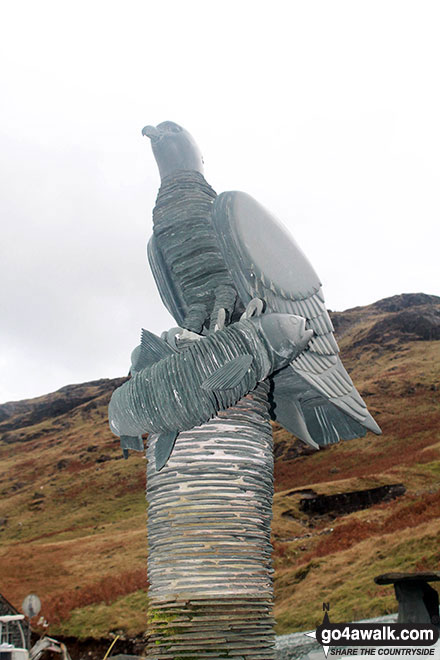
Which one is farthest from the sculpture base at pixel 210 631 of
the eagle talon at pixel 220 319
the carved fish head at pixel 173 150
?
the carved fish head at pixel 173 150

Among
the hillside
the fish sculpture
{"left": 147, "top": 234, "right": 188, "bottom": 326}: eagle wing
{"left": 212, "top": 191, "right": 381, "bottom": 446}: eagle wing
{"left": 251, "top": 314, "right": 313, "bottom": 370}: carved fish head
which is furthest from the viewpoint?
the hillside

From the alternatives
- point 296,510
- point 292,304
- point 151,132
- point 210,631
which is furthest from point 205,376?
point 296,510

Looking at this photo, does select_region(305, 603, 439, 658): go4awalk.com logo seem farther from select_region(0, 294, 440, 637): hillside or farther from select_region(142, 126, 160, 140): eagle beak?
select_region(0, 294, 440, 637): hillside

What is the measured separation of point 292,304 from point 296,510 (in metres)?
29.8

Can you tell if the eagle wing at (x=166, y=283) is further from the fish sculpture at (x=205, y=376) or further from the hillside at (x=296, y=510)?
the hillside at (x=296, y=510)

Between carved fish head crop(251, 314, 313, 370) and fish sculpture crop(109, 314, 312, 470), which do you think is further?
carved fish head crop(251, 314, 313, 370)

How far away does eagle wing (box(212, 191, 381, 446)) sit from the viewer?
3.86 m

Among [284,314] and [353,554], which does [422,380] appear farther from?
[284,314]

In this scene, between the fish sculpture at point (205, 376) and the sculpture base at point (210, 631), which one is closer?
the sculpture base at point (210, 631)

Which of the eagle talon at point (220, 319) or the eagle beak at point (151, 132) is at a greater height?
the eagle beak at point (151, 132)

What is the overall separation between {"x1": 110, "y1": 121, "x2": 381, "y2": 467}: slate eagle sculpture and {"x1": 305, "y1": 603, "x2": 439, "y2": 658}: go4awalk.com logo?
1.23 metres

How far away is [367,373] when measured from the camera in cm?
6538

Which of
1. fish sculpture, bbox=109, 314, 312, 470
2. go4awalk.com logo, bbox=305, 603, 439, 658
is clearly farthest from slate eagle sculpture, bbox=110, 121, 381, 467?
go4awalk.com logo, bbox=305, 603, 439, 658

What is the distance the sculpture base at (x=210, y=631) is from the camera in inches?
126
